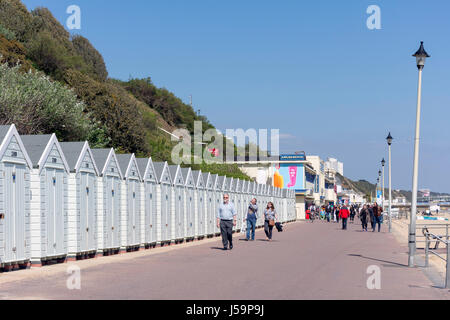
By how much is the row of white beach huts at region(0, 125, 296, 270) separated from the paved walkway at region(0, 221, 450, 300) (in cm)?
74

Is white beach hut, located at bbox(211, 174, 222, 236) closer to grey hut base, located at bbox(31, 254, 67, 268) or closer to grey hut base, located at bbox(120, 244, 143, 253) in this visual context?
grey hut base, located at bbox(120, 244, 143, 253)

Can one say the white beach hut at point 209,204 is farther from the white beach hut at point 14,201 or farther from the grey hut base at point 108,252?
the white beach hut at point 14,201

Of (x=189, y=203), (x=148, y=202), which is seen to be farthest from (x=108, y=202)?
(x=189, y=203)

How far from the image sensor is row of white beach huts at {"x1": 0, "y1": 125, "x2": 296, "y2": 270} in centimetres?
1402

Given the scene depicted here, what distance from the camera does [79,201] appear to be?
17.0 m

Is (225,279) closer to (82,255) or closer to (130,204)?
(82,255)

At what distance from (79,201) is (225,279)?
594 cm

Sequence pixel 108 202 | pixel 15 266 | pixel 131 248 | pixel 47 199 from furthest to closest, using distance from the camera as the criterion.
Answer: pixel 131 248 → pixel 108 202 → pixel 47 199 → pixel 15 266

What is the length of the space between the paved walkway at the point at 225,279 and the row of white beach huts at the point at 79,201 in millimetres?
740

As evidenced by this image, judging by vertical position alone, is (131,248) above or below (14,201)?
below

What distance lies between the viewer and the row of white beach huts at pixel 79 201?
552 inches
